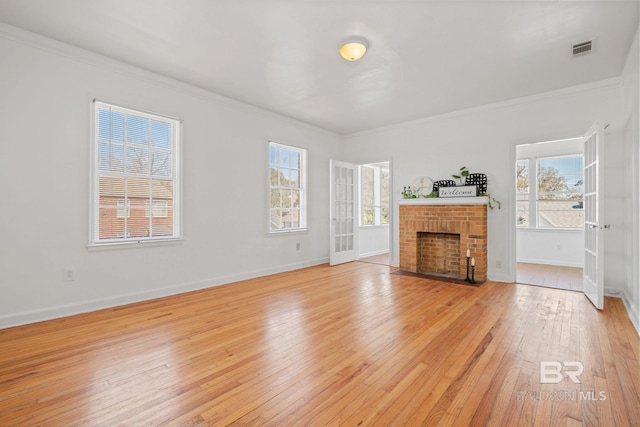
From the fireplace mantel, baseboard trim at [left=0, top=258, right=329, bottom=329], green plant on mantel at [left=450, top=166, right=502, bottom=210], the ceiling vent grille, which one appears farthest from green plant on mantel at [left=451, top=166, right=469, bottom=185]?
baseboard trim at [left=0, top=258, right=329, bottom=329]

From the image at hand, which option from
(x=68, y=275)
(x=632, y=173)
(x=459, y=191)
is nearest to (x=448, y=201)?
(x=459, y=191)

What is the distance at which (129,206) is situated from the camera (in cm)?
369

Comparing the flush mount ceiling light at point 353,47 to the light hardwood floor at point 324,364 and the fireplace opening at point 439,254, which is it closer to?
the light hardwood floor at point 324,364

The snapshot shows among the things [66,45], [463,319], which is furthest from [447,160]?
[66,45]

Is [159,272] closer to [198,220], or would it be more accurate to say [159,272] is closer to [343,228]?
[198,220]

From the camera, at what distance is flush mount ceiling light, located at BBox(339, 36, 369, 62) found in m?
2.93

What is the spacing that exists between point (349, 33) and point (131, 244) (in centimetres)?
340

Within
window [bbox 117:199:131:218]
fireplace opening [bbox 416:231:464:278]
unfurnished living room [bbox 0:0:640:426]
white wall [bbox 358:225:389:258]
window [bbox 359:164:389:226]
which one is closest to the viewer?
unfurnished living room [bbox 0:0:640:426]

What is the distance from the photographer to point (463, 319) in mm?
3047

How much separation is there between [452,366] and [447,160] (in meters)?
3.95

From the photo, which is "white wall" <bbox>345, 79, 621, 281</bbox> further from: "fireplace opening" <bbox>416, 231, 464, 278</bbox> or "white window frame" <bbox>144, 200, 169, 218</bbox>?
"white window frame" <bbox>144, 200, 169, 218</bbox>

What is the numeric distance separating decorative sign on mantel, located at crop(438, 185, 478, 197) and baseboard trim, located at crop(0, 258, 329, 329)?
11.1ft

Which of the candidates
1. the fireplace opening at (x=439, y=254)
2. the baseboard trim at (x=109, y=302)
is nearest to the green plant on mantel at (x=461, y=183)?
the fireplace opening at (x=439, y=254)

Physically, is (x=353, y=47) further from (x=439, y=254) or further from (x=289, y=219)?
(x=439, y=254)
